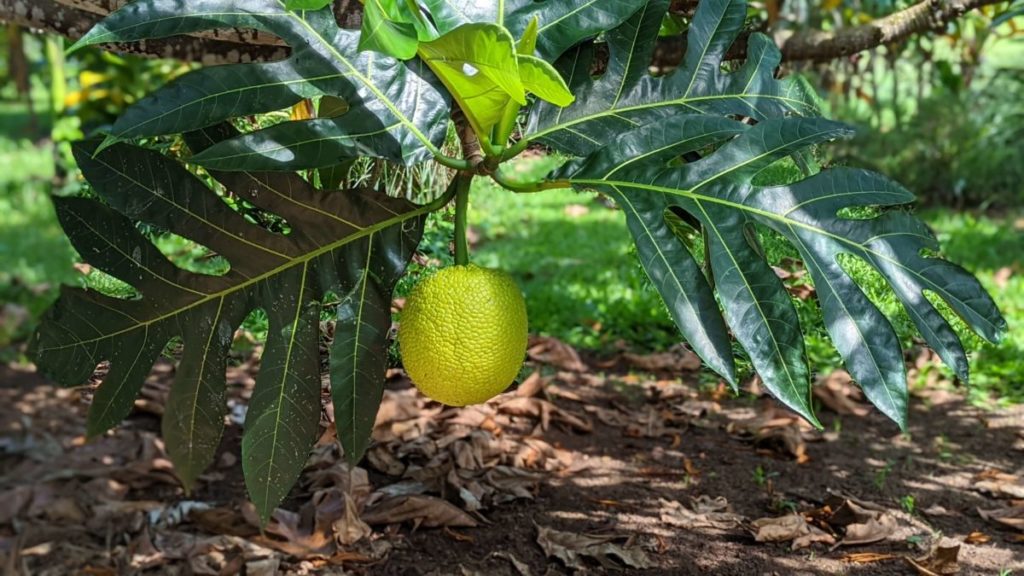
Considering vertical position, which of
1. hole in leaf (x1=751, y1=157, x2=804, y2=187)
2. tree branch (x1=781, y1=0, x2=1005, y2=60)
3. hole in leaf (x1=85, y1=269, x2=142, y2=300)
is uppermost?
tree branch (x1=781, y1=0, x2=1005, y2=60)

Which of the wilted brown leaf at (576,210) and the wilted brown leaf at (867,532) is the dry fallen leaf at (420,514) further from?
the wilted brown leaf at (576,210)

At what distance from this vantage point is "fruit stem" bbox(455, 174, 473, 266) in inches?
57.3

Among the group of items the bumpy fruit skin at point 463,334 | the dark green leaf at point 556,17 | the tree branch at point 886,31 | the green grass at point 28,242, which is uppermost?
the tree branch at point 886,31

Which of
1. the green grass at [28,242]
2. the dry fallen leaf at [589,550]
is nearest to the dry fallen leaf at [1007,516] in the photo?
the dry fallen leaf at [589,550]

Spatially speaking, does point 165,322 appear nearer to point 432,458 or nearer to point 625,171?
point 625,171

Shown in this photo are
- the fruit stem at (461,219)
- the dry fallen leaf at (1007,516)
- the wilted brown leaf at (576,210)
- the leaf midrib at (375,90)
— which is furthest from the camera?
the wilted brown leaf at (576,210)

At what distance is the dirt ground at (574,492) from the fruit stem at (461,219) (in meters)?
0.53

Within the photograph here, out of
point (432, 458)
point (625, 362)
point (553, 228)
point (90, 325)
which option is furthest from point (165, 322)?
point (553, 228)

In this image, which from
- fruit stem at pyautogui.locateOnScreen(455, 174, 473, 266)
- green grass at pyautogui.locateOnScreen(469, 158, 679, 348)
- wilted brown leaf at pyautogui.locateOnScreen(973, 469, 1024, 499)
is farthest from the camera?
green grass at pyautogui.locateOnScreen(469, 158, 679, 348)

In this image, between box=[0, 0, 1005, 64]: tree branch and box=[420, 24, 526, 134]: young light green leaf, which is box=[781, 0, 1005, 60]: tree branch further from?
box=[420, 24, 526, 134]: young light green leaf

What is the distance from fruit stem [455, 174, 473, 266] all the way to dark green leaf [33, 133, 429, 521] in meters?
0.06

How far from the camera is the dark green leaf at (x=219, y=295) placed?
1.41 metres

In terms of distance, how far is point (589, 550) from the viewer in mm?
2023

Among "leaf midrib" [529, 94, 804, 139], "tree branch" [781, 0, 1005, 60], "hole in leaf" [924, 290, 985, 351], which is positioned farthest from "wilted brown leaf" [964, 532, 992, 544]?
"tree branch" [781, 0, 1005, 60]
